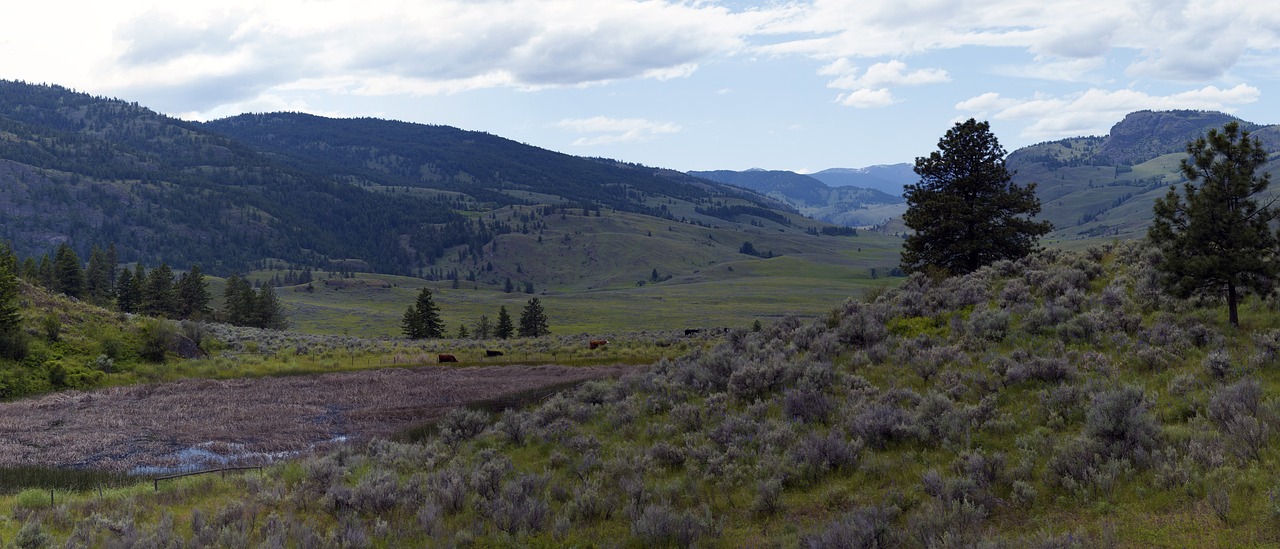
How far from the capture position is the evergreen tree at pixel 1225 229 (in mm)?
13352

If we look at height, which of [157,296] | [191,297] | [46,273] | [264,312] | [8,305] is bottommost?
Answer: [264,312]

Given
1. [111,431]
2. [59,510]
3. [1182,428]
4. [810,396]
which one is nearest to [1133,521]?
[1182,428]

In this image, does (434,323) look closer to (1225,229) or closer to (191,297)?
(191,297)

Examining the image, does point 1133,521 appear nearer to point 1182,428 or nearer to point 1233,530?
point 1233,530

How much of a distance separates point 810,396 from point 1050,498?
558cm

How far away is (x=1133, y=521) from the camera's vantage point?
807cm

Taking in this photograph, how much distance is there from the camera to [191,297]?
275ft

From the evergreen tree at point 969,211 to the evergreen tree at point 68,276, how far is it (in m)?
87.4

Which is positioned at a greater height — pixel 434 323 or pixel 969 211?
pixel 969 211

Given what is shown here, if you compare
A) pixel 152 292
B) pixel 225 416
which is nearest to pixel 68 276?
pixel 152 292

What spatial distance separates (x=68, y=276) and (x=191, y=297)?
39.3ft

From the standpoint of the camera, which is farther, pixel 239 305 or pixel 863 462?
pixel 239 305

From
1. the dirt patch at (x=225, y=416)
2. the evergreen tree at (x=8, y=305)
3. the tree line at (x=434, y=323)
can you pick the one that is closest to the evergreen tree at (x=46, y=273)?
the tree line at (x=434, y=323)

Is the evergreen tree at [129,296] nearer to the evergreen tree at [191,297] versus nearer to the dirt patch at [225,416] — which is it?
the evergreen tree at [191,297]
